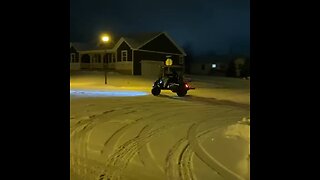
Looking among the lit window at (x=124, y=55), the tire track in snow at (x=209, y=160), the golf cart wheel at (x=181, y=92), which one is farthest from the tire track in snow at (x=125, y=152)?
the lit window at (x=124, y=55)

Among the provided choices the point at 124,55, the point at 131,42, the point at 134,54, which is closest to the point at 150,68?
the point at 134,54

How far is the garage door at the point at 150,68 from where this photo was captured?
43.0 meters

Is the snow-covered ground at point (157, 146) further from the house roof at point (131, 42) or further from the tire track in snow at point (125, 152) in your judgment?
the house roof at point (131, 42)

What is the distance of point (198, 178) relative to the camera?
5215 mm

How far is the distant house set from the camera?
42.9 meters

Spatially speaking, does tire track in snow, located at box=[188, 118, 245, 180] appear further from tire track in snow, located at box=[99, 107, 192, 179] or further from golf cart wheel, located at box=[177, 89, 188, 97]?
golf cart wheel, located at box=[177, 89, 188, 97]

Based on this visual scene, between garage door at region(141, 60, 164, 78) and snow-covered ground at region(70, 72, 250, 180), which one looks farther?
garage door at region(141, 60, 164, 78)

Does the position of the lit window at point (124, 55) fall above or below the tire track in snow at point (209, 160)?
above

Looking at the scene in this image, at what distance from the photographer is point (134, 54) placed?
42.4 meters

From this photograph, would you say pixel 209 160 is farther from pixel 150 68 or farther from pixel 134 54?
pixel 150 68


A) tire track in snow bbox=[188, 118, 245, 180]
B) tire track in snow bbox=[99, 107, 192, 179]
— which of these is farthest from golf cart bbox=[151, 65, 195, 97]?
tire track in snow bbox=[188, 118, 245, 180]
